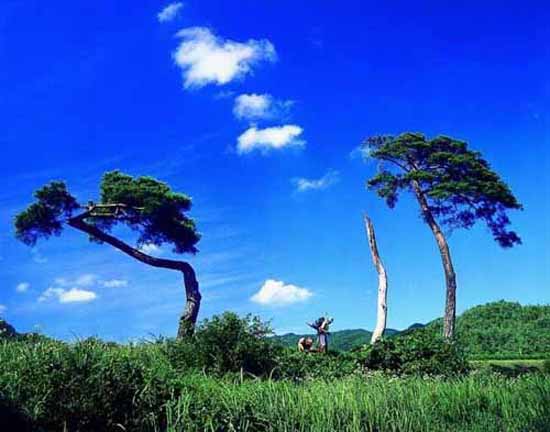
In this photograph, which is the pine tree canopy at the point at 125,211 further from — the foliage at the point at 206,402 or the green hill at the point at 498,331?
the foliage at the point at 206,402

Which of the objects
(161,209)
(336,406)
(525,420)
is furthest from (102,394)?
(161,209)

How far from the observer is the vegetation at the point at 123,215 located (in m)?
20.8

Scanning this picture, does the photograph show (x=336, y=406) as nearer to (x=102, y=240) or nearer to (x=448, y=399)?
(x=448, y=399)

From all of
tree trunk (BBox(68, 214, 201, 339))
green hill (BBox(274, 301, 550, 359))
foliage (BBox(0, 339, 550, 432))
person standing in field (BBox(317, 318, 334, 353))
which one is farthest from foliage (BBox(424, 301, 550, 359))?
foliage (BBox(0, 339, 550, 432))

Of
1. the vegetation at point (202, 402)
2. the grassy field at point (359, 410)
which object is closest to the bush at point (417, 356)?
the vegetation at point (202, 402)

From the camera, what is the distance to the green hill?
2841 centimetres

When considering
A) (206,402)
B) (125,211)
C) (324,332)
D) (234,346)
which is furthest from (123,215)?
(206,402)

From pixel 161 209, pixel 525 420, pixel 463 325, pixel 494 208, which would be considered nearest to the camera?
pixel 525 420

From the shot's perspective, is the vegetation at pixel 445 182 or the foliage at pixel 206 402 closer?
the foliage at pixel 206 402

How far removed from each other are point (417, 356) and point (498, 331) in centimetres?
1784

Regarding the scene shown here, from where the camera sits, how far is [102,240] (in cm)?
2134

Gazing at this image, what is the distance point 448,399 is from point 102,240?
15866mm

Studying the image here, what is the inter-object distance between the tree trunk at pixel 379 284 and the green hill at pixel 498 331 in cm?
493

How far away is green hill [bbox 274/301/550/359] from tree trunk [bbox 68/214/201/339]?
8004 mm
